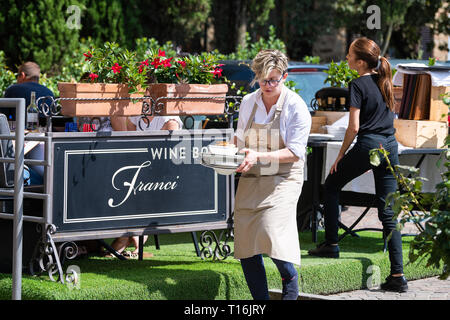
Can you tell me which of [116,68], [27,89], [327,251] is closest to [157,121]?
[116,68]

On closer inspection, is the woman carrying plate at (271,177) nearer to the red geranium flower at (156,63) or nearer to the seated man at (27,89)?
the red geranium flower at (156,63)

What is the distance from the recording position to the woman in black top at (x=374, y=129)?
629cm

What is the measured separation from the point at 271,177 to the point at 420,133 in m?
2.69

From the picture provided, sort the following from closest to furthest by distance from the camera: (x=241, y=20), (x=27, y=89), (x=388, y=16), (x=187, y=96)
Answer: (x=187, y=96)
(x=27, y=89)
(x=241, y=20)
(x=388, y=16)

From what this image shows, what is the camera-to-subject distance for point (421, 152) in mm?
7402

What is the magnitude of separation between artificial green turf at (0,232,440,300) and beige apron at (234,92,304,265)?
60 centimetres

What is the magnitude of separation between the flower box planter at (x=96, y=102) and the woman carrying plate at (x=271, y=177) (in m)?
0.98

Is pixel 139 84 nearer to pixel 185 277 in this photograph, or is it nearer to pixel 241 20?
pixel 185 277

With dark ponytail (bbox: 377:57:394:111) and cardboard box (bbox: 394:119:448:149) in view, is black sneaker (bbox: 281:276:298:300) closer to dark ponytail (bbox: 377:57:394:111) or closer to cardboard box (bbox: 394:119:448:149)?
dark ponytail (bbox: 377:57:394:111)

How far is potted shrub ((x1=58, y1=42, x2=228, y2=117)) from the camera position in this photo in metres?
5.78

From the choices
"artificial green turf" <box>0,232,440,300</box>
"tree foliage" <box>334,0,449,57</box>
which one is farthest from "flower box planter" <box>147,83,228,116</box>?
"tree foliage" <box>334,0,449,57</box>

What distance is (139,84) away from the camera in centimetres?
600

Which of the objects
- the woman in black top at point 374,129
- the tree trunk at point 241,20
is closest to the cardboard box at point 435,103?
the woman in black top at point 374,129
